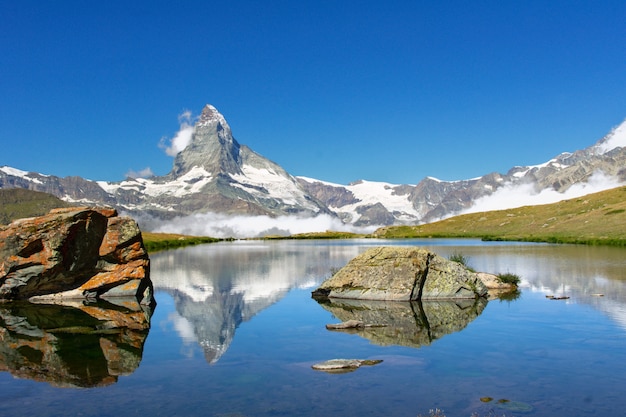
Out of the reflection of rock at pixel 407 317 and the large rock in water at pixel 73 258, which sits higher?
the large rock in water at pixel 73 258

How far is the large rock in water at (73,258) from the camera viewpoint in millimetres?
39562

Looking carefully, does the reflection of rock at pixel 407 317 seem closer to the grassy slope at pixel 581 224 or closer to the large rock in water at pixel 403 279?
the large rock in water at pixel 403 279

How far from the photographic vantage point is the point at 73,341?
86.1ft

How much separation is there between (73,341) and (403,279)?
912 inches

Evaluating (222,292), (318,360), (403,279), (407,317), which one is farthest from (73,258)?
(318,360)

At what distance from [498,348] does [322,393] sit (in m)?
10.3

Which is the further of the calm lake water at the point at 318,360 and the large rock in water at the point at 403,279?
the large rock in water at the point at 403,279

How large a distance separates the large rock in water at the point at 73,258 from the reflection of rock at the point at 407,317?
15.4m

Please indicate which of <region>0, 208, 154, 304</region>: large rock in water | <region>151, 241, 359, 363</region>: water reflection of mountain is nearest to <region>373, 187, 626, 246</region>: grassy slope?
<region>151, 241, 359, 363</region>: water reflection of mountain

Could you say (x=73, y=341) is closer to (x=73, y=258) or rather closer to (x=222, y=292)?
(x=73, y=258)

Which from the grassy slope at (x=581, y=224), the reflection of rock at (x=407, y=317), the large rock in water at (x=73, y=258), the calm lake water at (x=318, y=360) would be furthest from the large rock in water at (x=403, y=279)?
the grassy slope at (x=581, y=224)

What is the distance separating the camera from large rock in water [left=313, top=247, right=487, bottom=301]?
4025 centimetres

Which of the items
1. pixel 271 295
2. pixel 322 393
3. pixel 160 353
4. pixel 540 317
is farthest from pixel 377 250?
pixel 322 393

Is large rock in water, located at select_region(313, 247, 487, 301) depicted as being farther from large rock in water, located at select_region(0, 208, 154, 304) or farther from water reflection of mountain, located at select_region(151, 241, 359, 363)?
large rock in water, located at select_region(0, 208, 154, 304)
